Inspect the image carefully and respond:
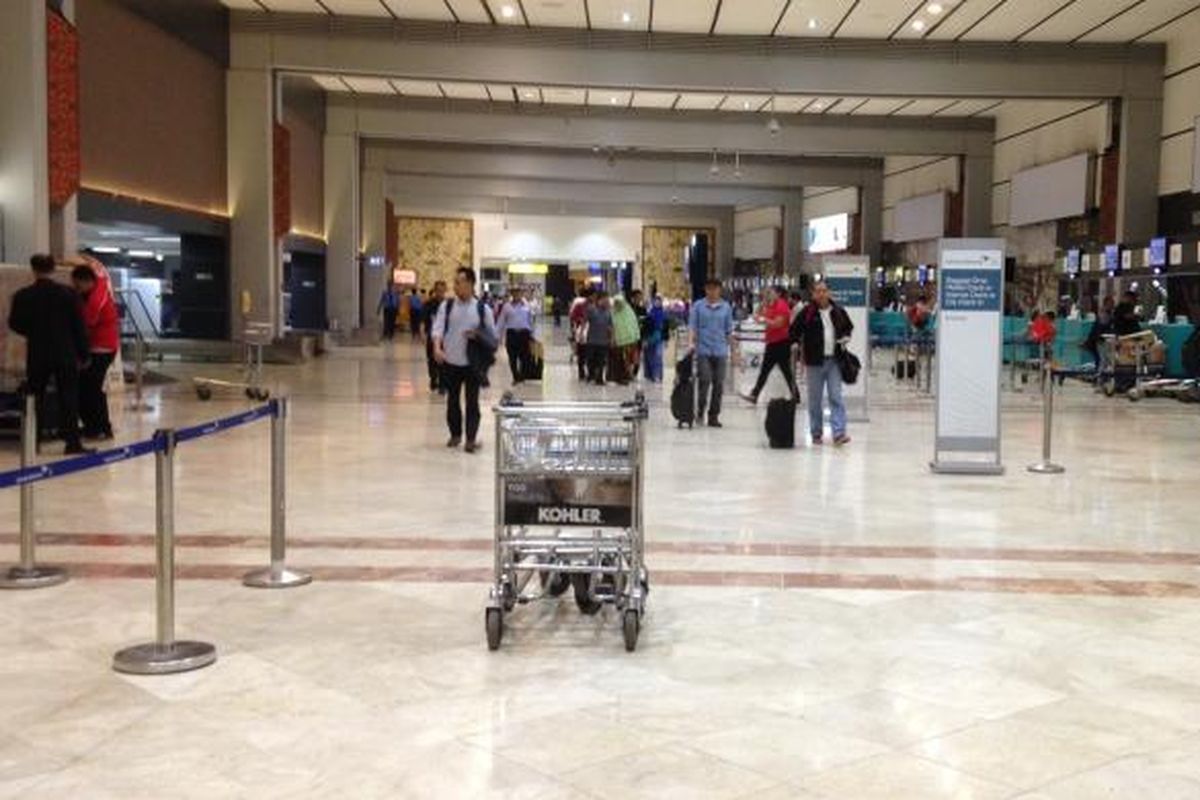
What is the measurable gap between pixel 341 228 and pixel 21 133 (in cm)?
1785

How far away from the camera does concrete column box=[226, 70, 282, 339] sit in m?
22.6

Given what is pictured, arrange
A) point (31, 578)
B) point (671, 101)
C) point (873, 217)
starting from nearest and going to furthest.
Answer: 1. point (31, 578)
2. point (671, 101)
3. point (873, 217)

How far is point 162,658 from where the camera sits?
4652 mm

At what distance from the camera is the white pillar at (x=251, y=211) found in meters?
22.6

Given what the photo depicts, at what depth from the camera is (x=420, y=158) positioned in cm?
3631

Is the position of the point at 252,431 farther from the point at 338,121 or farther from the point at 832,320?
the point at 338,121

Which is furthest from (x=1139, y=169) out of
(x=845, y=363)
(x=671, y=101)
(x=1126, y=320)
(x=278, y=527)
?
(x=278, y=527)

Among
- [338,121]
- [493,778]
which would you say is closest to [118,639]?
[493,778]

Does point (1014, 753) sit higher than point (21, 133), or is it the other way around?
point (21, 133)

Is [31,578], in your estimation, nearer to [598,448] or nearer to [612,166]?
[598,448]

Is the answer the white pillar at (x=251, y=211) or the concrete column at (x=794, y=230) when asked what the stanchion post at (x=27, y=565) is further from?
the concrete column at (x=794, y=230)

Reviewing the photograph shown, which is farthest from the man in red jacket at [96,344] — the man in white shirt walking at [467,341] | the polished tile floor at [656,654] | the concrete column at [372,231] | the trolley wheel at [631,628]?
the concrete column at [372,231]

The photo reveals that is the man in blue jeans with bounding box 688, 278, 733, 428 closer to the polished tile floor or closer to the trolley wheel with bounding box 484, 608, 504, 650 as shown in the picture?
the polished tile floor

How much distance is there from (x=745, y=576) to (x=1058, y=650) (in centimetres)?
169
